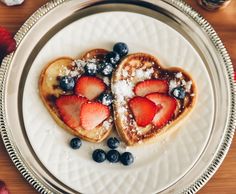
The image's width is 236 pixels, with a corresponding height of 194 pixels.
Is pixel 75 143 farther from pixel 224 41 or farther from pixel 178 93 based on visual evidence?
pixel 224 41

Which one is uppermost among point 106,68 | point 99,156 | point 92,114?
point 106,68

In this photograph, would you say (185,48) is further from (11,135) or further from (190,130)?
(11,135)

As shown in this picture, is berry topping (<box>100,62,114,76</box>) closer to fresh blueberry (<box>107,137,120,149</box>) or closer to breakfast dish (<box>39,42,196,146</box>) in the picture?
breakfast dish (<box>39,42,196,146</box>)

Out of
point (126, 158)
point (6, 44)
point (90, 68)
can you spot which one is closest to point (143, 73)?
point (90, 68)

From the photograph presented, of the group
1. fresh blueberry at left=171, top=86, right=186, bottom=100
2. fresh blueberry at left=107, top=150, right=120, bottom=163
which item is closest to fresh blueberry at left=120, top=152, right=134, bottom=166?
fresh blueberry at left=107, top=150, right=120, bottom=163

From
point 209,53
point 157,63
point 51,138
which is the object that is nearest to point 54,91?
A: point 51,138
